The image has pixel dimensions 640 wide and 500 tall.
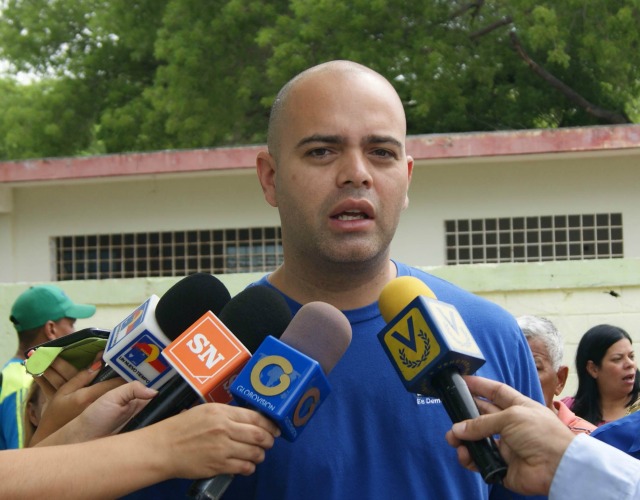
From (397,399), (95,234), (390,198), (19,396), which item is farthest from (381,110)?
(95,234)

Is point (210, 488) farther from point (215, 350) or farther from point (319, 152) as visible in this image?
point (319, 152)

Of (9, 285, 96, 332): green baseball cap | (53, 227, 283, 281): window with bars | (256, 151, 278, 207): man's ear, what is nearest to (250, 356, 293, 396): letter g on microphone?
(256, 151, 278, 207): man's ear

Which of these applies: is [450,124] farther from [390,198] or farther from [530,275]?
[390,198]

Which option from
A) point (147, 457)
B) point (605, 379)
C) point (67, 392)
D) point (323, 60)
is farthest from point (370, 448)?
point (323, 60)

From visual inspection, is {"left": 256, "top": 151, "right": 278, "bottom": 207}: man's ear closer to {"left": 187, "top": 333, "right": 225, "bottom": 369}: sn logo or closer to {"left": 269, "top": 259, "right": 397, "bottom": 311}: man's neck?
{"left": 269, "top": 259, "right": 397, "bottom": 311}: man's neck

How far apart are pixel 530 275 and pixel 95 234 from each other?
236 inches

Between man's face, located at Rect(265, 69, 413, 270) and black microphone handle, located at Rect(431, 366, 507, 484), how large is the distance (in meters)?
0.55

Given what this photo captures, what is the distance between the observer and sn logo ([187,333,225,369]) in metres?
1.90

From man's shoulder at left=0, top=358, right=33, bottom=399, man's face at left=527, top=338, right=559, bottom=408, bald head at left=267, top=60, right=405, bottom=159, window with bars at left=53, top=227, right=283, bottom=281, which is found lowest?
window with bars at left=53, top=227, right=283, bottom=281

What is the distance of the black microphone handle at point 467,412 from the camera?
1858 mm

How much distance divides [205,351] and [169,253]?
9.29 m

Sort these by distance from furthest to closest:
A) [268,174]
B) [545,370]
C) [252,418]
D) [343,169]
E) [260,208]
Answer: [260,208] → [545,370] → [268,174] → [343,169] → [252,418]

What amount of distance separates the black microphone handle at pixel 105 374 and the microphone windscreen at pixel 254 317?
31cm

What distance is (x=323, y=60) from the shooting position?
51.2 feet
